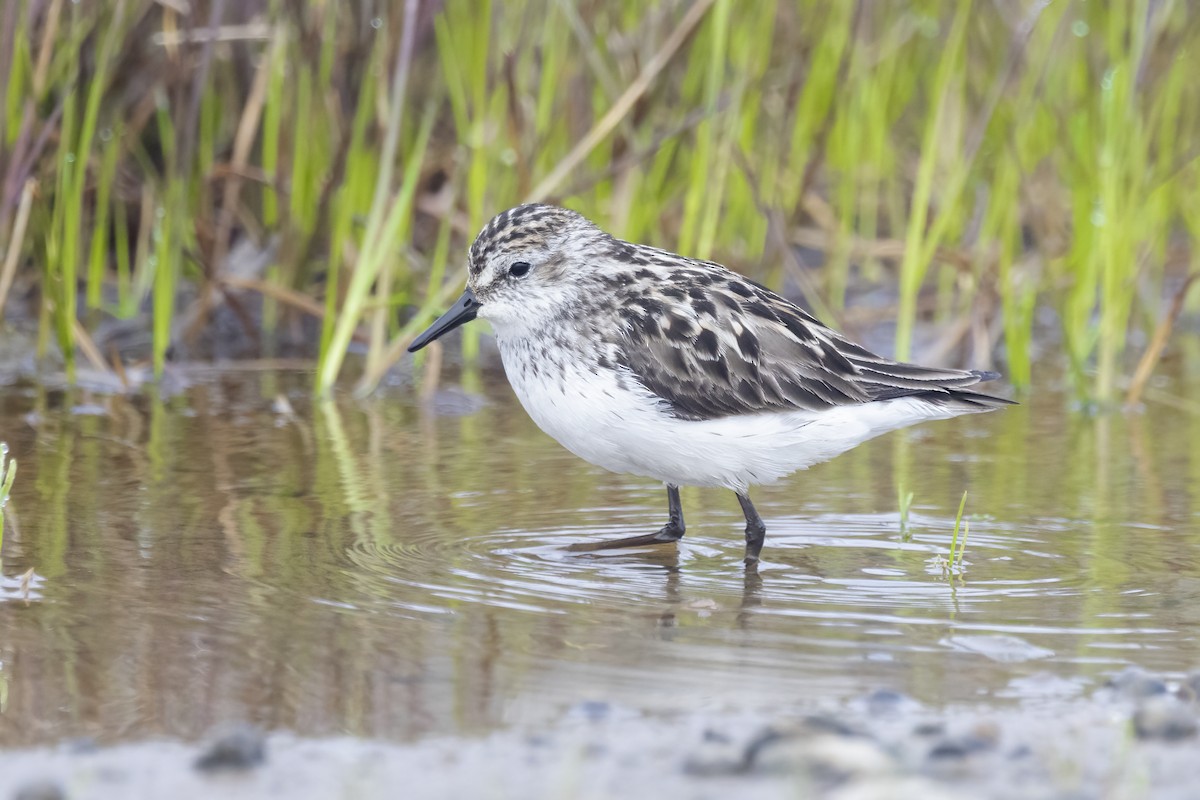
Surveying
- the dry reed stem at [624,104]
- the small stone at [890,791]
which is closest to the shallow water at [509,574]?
the small stone at [890,791]

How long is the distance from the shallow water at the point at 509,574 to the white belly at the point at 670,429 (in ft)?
1.05

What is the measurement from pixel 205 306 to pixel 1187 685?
6.04 meters

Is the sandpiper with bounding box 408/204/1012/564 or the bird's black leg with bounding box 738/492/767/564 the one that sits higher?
the sandpiper with bounding box 408/204/1012/564

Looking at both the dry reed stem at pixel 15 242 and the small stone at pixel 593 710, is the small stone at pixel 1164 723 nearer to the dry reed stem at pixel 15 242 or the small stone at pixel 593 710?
the small stone at pixel 593 710

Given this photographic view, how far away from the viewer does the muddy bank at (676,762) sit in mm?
3293

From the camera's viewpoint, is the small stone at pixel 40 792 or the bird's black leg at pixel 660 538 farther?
the bird's black leg at pixel 660 538

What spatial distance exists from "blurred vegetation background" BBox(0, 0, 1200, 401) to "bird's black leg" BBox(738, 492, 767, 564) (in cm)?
251

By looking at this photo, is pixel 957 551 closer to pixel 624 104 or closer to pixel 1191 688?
pixel 1191 688

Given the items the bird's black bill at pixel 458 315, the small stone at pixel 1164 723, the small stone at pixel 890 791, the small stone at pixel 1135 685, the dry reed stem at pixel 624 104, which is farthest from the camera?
the dry reed stem at pixel 624 104

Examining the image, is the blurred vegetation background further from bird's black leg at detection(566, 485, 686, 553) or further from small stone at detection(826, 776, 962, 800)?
small stone at detection(826, 776, 962, 800)

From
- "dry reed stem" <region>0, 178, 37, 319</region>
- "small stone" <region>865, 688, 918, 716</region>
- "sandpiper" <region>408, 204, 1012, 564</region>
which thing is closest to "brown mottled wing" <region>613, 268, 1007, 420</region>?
"sandpiper" <region>408, 204, 1012, 564</region>

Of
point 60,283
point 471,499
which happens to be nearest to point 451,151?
point 60,283

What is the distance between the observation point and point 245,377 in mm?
8680

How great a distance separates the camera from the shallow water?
3.96 m
